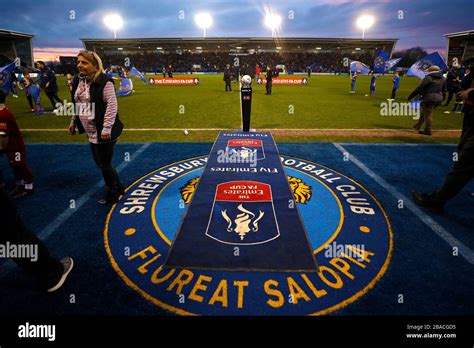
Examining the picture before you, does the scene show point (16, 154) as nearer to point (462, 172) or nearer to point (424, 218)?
point (424, 218)

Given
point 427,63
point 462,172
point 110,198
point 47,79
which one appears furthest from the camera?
point 427,63

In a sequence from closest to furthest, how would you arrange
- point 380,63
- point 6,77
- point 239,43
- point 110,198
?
point 110,198 → point 6,77 → point 380,63 → point 239,43

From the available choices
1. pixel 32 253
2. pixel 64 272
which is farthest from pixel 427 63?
pixel 32 253

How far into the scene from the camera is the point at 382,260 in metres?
2.92

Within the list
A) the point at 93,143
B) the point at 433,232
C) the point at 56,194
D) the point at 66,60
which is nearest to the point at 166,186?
the point at 93,143

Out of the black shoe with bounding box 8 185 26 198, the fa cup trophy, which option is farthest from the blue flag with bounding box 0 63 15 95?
the fa cup trophy

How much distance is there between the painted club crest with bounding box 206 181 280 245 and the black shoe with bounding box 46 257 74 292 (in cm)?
151

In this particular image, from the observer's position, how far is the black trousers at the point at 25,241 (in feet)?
7.02

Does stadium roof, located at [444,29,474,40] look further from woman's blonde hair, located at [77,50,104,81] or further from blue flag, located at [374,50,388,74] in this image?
woman's blonde hair, located at [77,50,104,81]

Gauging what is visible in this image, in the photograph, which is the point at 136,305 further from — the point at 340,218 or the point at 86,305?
the point at 340,218

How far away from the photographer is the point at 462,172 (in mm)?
3572

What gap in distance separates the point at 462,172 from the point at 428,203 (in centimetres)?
66

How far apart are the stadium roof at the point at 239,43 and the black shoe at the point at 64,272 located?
188 ft

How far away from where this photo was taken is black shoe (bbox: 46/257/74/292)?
2.54 meters
